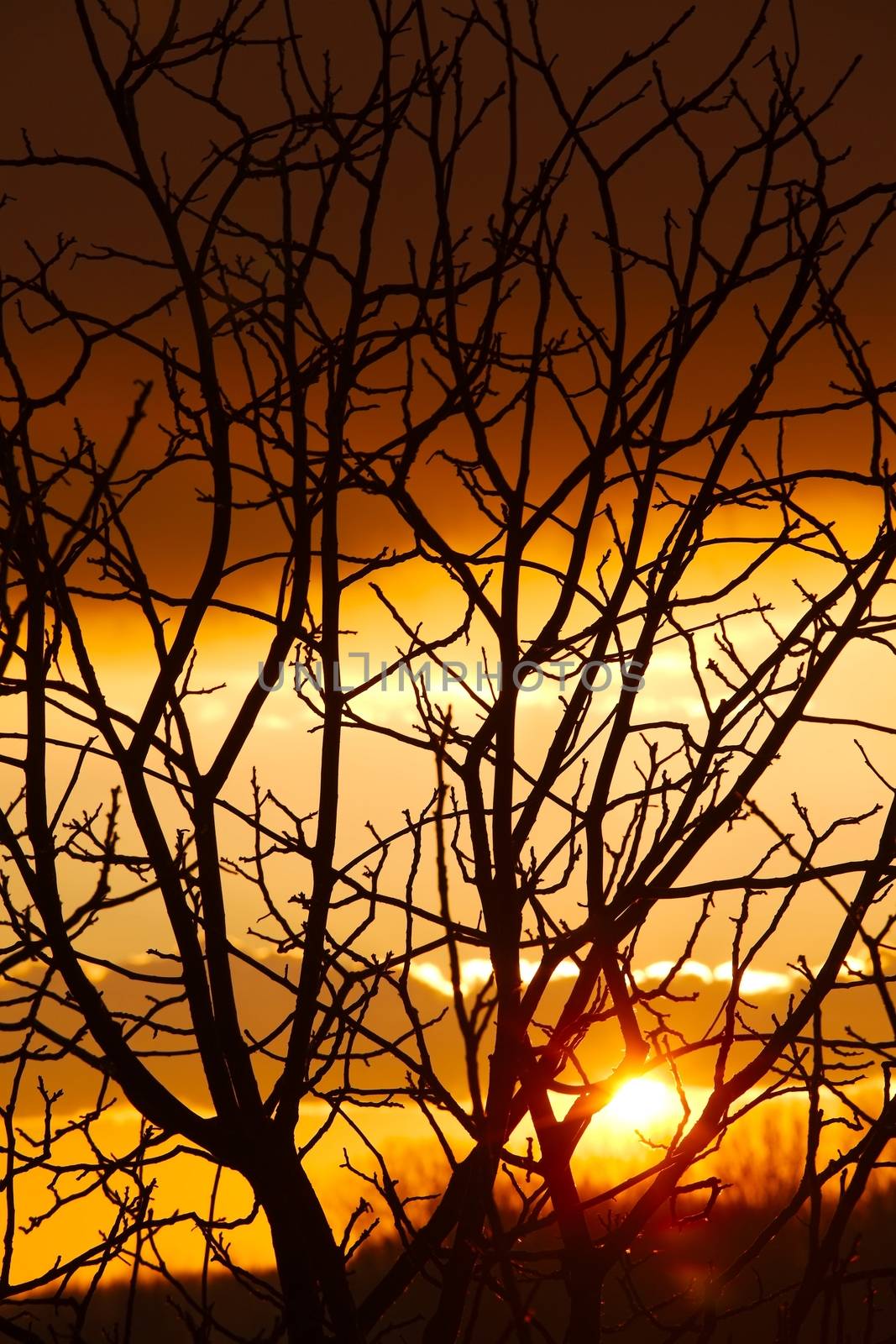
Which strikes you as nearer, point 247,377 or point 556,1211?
point 556,1211

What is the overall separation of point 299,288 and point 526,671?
1.08 m

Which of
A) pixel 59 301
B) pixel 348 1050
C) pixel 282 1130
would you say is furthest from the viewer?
pixel 59 301

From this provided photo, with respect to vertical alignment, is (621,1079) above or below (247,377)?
below

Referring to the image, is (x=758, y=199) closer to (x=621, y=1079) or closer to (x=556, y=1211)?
(x=621, y=1079)

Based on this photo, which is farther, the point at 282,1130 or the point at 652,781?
the point at 652,781

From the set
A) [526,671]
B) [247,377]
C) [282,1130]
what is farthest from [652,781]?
[247,377]

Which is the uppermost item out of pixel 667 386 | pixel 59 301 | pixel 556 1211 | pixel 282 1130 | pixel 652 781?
pixel 59 301

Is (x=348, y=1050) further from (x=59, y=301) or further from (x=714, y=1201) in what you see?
(x=59, y=301)

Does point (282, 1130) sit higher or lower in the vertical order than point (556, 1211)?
higher

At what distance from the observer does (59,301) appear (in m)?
3.10

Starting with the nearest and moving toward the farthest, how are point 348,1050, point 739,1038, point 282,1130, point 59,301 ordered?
point 282,1130 → point 739,1038 → point 348,1050 → point 59,301

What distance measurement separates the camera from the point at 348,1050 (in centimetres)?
290

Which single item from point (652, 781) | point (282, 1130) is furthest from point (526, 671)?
point (282, 1130)

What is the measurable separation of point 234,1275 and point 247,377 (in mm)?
2206
